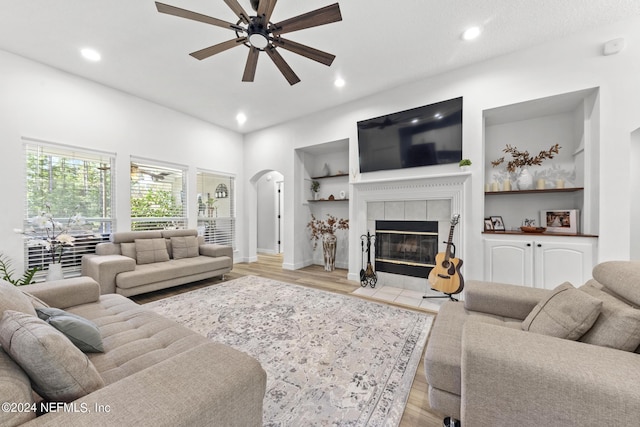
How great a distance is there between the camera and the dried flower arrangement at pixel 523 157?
10.0 feet

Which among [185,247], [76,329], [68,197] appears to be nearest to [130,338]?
[76,329]

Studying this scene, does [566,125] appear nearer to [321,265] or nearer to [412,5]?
[412,5]

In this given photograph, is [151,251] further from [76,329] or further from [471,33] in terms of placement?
[471,33]

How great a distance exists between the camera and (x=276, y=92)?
152 inches

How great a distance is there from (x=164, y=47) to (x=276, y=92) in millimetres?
1514

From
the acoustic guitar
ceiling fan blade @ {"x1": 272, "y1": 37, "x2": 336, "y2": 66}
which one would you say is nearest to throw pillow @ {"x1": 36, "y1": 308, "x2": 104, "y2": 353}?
ceiling fan blade @ {"x1": 272, "y1": 37, "x2": 336, "y2": 66}

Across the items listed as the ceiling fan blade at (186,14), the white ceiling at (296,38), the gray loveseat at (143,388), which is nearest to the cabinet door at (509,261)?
the white ceiling at (296,38)

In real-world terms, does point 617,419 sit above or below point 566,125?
below

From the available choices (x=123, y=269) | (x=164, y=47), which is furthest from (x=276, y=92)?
(x=123, y=269)

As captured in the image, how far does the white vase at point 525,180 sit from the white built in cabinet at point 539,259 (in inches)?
25.5

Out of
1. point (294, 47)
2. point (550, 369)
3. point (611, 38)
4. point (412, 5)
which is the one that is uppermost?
point (412, 5)

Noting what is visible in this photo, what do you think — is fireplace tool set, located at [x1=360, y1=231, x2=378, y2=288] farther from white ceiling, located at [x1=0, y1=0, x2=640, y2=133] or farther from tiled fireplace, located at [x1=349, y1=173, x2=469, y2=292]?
white ceiling, located at [x1=0, y1=0, x2=640, y2=133]

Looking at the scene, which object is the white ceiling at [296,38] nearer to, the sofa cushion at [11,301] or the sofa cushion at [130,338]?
the sofa cushion at [11,301]

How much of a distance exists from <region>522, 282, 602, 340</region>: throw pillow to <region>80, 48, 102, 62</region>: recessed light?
4818mm
